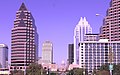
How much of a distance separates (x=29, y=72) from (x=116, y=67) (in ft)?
109

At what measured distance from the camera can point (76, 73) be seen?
15775 cm

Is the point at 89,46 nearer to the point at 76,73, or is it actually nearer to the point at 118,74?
the point at 76,73

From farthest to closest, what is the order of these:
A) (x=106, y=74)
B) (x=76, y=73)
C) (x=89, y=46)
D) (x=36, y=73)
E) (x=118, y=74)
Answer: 1. (x=89, y=46)
2. (x=76, y=73)
3. (x=36, y=73)
4. (x=118, y=74)
5. (x=106, y=74)

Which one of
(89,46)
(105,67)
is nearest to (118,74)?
(105,67)

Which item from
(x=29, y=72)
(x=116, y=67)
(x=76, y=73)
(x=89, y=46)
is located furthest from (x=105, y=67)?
(x=89, y=46)

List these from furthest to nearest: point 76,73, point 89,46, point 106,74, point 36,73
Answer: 1. point 89,46
2. point 76,73
3. point 36,73
4. point 106,74

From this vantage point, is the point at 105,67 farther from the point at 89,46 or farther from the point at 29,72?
the point at 89,46

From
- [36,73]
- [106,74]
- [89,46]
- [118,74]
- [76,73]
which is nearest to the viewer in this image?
[106,74]

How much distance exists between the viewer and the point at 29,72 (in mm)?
145750

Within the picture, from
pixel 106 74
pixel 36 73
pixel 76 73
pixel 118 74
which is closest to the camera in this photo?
pixel 106 74

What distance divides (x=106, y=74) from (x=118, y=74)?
9.28 metres

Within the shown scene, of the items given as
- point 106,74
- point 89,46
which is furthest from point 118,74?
point 89,46

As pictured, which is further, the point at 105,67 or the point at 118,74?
Result: the point at 105,67

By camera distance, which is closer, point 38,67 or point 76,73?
point 38,67
